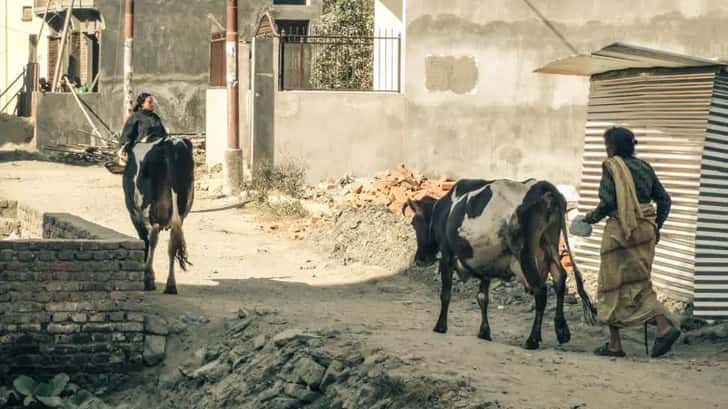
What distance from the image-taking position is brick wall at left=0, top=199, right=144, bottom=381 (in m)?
10.1

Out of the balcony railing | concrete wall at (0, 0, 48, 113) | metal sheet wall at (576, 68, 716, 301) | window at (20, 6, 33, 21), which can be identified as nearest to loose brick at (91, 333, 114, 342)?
metal sheet wall at (576, 68, 716, 301)

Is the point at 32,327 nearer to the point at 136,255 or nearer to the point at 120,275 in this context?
the point at 120,275

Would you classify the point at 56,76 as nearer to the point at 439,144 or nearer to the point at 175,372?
the point at 439,144

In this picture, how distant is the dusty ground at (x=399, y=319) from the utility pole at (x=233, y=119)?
18.2 inches

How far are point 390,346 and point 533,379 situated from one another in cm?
125

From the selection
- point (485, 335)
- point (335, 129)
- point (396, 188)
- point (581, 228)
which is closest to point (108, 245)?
point (485, 335)

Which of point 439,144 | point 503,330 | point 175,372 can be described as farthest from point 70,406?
point 439,144

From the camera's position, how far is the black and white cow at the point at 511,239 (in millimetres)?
9430

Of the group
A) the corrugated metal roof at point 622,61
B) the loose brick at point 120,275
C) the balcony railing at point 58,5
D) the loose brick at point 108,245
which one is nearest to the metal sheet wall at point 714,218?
the corrugated metal roof at point 622,61

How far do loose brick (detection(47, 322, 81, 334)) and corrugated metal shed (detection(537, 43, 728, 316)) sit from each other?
187 inches

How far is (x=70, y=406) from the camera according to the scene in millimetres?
9906

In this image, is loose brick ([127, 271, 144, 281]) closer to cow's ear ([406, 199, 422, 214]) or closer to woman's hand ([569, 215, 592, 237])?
cow's ear ([406, 199, 422, 214])

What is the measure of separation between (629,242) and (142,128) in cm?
513

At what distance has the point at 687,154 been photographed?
1102 centimetres
